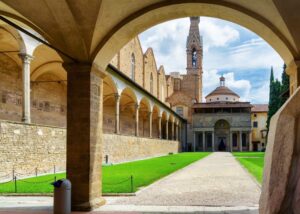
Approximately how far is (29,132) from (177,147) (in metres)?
40.8

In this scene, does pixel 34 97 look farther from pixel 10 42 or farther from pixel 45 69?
pixel 10 42

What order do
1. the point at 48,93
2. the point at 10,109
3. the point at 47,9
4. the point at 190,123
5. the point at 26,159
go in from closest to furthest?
1. the point at 47,9
2. the point at 26,159
3. the point at 10,109
4. the point at 48,93
5. the point at 190,123

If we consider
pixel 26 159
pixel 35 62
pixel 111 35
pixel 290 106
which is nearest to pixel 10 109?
pixel 35 62

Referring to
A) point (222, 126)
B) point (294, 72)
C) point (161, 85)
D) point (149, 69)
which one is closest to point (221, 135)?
point (222, 126)

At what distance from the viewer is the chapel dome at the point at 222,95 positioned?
7256 centimetres

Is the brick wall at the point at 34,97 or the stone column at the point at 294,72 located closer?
the stone column at the point at 294,72

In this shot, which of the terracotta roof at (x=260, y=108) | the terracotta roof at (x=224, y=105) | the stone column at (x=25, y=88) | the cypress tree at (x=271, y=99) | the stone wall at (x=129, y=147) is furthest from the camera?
the terracotta roof at (x=260, y=108)

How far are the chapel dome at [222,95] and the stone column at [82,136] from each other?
219 feet

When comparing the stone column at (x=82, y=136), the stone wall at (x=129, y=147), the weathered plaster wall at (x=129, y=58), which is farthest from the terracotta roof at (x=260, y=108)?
the stone column at (x=82, y=136)

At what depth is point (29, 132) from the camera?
49.8 ft

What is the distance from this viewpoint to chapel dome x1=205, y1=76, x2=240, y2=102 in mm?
72562

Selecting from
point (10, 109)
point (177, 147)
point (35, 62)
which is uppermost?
point (35, 62)

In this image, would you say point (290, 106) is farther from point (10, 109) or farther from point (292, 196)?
point (10, 109)

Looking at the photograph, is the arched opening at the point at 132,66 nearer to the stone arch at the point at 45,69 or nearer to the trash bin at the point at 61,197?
the stone arch at the point at 45,69
